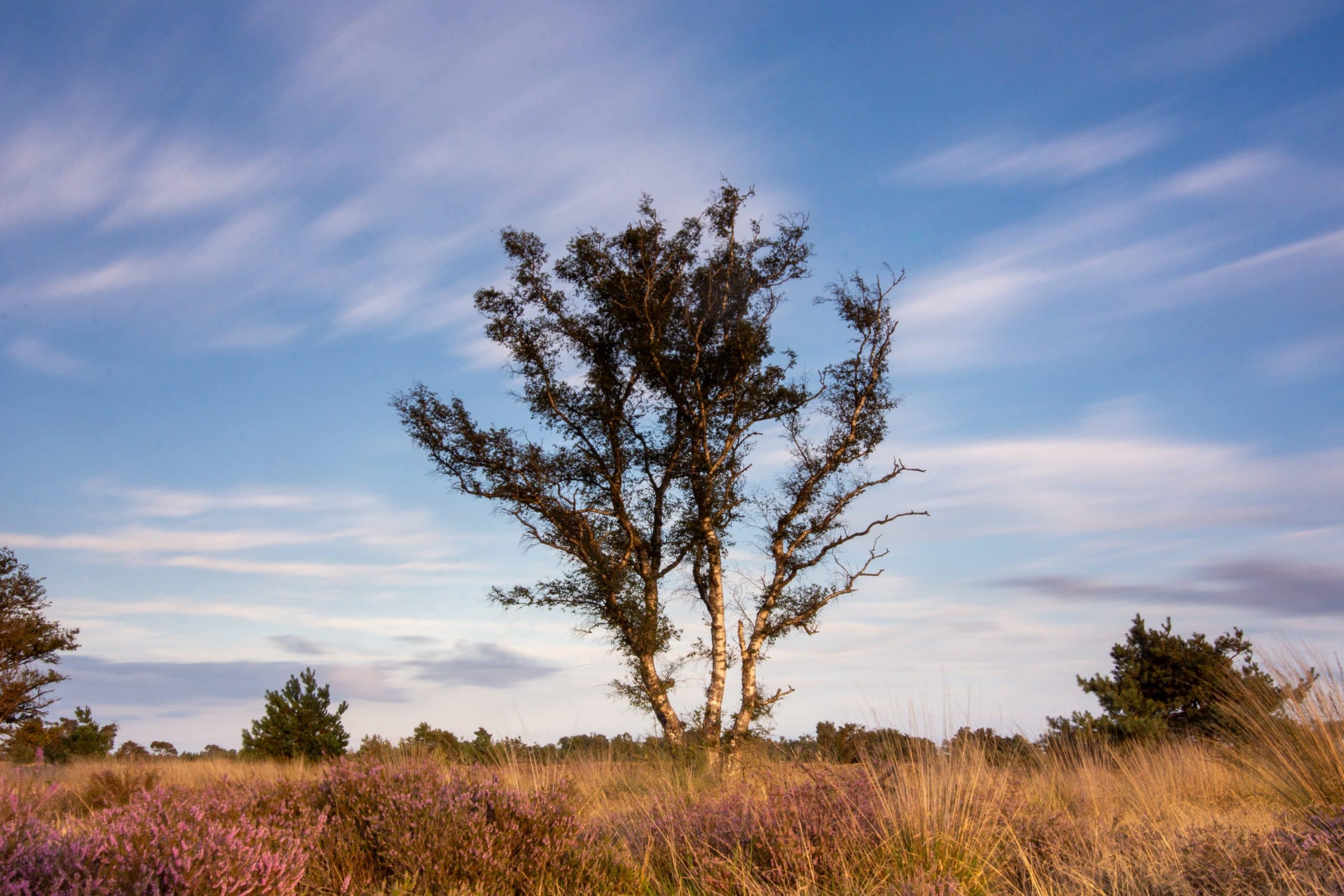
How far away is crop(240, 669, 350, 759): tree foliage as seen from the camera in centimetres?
1881

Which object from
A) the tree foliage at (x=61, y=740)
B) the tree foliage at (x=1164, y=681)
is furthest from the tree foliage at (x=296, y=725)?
the tree foliage at (x=1164, y=681)

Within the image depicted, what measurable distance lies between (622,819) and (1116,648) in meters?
15.3

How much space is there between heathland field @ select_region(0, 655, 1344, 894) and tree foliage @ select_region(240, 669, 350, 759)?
1043 centimetres

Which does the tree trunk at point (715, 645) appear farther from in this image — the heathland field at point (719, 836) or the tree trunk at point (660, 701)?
the heathland field at point (719, 836)

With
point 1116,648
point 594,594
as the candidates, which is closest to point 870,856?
point 594,594

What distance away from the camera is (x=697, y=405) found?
1730 centimetres

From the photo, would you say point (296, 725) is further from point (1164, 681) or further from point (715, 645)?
point (1164, 681)

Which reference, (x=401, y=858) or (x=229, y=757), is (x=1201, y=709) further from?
(x=229, y=757)

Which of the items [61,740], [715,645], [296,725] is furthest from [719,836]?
[61,740]

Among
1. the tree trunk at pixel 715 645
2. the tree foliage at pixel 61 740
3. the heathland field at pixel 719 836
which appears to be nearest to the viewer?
the heathland field at pixel 719 836

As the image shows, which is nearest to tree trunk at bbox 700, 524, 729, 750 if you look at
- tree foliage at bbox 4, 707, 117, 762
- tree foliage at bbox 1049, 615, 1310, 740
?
tree foliage at bbox 1049, 615, 1310, 740

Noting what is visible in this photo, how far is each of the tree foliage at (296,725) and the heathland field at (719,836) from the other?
411 inches

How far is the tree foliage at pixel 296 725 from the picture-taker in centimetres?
1881

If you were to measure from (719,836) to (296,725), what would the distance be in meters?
14.9
